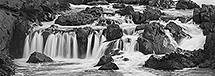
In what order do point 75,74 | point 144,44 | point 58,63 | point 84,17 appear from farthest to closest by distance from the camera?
point 84,17, point 144,44, point 58,63, point 75,74

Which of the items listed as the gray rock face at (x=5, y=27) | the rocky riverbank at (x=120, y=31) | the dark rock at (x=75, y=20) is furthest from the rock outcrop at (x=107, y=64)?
the dark rock at (x=75, y=20)

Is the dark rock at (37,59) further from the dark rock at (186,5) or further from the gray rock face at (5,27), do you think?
the dark rock at (186,5)

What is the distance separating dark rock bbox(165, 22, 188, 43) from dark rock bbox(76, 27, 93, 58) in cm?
796

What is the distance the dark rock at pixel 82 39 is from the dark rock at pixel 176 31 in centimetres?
796

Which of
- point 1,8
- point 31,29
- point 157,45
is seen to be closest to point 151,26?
point 157,45

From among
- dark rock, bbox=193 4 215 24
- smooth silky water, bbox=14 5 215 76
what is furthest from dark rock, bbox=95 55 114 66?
dark rock, bbox=193 4 215 24

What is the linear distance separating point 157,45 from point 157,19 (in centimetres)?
982

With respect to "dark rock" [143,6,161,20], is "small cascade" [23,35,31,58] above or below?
below

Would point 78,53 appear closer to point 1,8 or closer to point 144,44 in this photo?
point 144,44

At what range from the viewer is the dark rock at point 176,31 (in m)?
36.9

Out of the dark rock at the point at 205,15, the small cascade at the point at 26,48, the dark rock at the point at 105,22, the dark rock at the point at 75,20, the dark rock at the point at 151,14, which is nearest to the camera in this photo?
the small cascade at the point at 26,48

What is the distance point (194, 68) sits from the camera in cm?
2750

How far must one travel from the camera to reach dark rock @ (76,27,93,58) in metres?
34.9

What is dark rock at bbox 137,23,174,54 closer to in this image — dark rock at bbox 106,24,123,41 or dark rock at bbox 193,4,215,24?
dark rock at bbox 106,24,123,41
